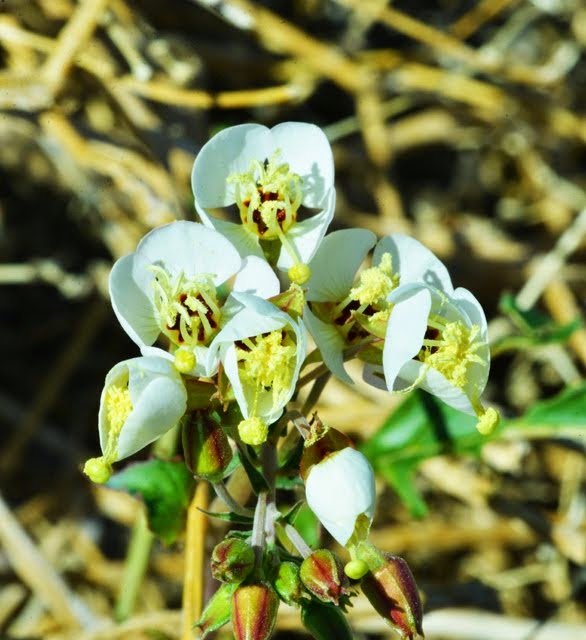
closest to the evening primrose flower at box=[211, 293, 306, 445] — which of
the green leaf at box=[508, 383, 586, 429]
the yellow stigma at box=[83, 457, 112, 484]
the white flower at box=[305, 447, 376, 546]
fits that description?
the white flower at box=[305, 447, 376, 546]

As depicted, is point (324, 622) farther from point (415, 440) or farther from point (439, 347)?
point (415, 440)

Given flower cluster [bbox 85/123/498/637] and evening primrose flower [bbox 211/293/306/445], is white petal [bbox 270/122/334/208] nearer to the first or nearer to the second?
flower cluster [bbox 85/123/498/637]

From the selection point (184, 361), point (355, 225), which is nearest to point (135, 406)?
point (184, 361)

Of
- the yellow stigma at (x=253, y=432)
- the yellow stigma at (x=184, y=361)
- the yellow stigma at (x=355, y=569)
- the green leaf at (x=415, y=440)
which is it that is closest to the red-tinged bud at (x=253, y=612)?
the yellow stigma at (x=355, y=569)

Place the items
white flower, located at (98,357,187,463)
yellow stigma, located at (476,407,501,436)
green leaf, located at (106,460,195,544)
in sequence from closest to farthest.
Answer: white flower, located at (98,357,187,463) < yellow stigma, located at (476,407,501,436) < green leaf, located at (106,460,195,544)

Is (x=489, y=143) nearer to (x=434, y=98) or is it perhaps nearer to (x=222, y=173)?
(x=434, y=98)

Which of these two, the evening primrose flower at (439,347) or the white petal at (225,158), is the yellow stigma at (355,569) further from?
the white petal at (225,158)
